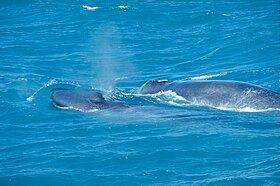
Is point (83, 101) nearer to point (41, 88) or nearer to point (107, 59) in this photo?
point (41, 88)

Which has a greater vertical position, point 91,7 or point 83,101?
point 91,7

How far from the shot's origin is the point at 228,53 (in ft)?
105

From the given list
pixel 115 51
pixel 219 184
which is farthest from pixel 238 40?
pixel 219 184

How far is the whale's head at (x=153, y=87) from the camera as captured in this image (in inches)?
916

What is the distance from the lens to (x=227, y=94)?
20.6m

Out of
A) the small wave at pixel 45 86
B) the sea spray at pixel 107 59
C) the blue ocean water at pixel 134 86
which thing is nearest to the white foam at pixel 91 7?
the blue ocean water at pixel 134 86

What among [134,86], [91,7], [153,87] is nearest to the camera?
[153,87]

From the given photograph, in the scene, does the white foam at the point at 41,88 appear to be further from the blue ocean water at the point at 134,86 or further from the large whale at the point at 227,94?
the large whale at the point at 227,94

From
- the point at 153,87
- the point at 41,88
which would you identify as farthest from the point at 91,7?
the point at 153,87

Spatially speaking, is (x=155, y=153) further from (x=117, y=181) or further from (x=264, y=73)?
(x=264, y=73)

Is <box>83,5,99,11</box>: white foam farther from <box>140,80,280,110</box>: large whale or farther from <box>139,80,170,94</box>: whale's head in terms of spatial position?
<box>140,80,280,110</box>: large whale

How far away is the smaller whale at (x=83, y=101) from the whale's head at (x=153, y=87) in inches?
91.6

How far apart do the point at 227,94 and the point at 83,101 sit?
16.6 ft

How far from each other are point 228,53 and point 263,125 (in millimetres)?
14689
